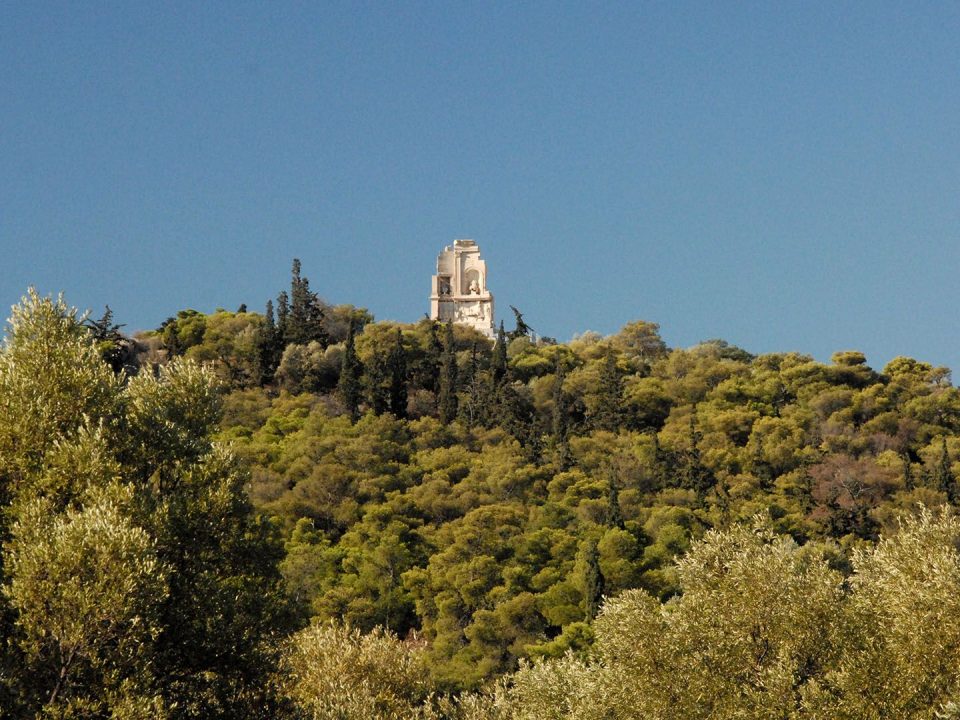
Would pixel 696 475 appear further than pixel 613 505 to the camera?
Yes

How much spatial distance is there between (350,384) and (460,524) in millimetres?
15014

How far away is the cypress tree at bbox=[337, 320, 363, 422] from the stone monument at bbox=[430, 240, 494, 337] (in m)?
18.9

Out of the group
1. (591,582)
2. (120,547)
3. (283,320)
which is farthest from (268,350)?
(120,547)

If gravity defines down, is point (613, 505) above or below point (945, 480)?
below

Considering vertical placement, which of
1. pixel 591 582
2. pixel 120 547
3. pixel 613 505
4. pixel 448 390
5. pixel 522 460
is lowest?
pixel 591 582

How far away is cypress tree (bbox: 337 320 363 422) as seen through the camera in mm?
73875

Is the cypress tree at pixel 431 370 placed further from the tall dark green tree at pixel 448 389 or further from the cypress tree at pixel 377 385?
the cypress tree at pixel 377 385

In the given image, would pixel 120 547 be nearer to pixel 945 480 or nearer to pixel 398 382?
pixel 945 480

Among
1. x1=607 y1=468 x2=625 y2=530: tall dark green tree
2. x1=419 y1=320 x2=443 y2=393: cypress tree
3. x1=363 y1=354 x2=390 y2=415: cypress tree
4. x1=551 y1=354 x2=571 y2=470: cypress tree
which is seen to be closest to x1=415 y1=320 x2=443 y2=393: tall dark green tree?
x1=419 y1=320 x2=443 y2=393: cypress tree

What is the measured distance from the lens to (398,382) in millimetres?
76188

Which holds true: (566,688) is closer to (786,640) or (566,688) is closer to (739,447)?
(786,640)

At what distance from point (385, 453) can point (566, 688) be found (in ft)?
135

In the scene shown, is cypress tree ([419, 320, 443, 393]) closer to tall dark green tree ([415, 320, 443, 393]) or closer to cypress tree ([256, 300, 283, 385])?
tall dark green tree ([415, 320, 443, 393])

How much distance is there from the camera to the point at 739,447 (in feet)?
241
